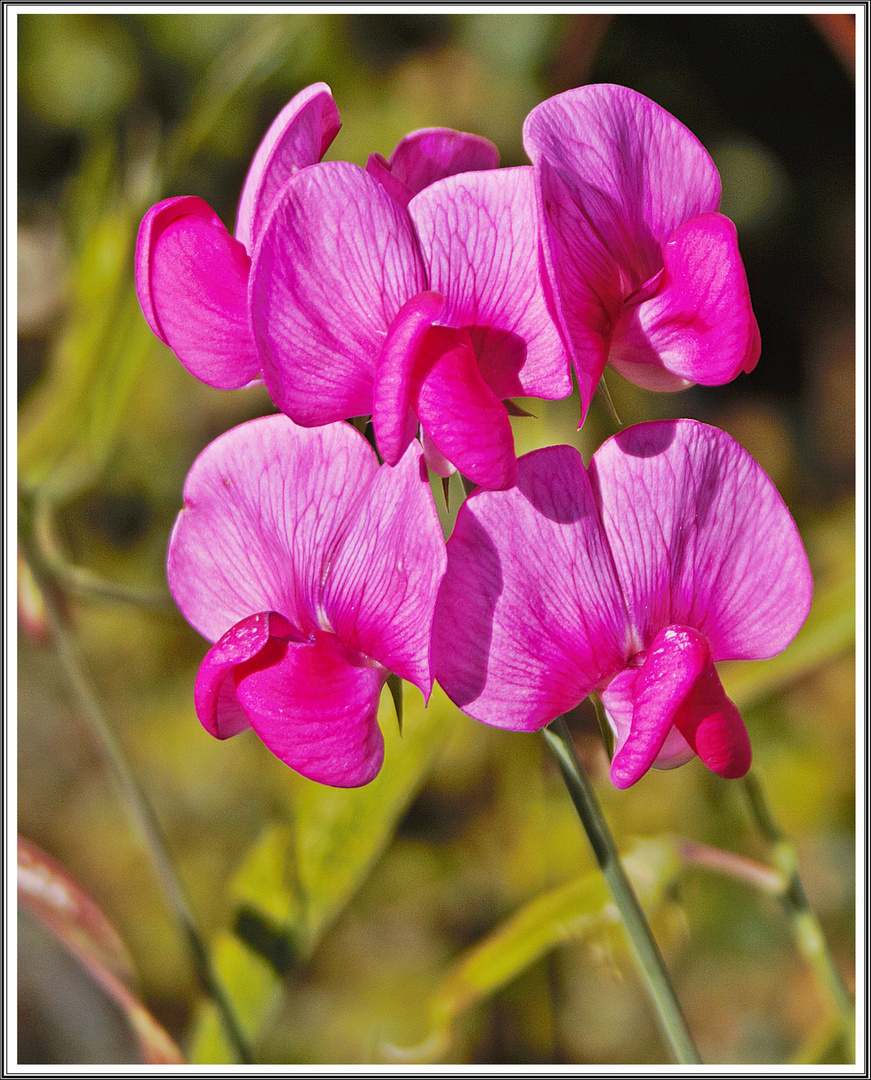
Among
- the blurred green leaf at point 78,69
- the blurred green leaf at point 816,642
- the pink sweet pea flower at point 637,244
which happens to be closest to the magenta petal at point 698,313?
the pink sweet pea flower at point 637,244

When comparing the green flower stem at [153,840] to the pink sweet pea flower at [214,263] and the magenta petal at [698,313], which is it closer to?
the pink sweet pea flower at [214,263]

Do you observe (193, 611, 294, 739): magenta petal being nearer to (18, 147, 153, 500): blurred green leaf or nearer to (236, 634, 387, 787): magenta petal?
(236, 634, 387, 787): magenta petal

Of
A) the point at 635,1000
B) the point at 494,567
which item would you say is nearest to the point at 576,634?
the point at 494,567

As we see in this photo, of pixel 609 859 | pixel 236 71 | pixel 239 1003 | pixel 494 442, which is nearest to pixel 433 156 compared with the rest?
pixel 494 442

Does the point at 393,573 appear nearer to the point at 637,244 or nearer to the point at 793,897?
the point at 637,244

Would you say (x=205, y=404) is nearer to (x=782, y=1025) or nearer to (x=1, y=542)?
(x=1, y=542)

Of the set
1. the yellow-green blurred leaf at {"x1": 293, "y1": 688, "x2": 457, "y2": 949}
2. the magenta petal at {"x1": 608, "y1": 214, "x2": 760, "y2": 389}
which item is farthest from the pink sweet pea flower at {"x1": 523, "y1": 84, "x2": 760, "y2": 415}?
the yellow-green blurred leaf at {"x1": 293, "y1": 688, "x2": 457, "y2": 949}
